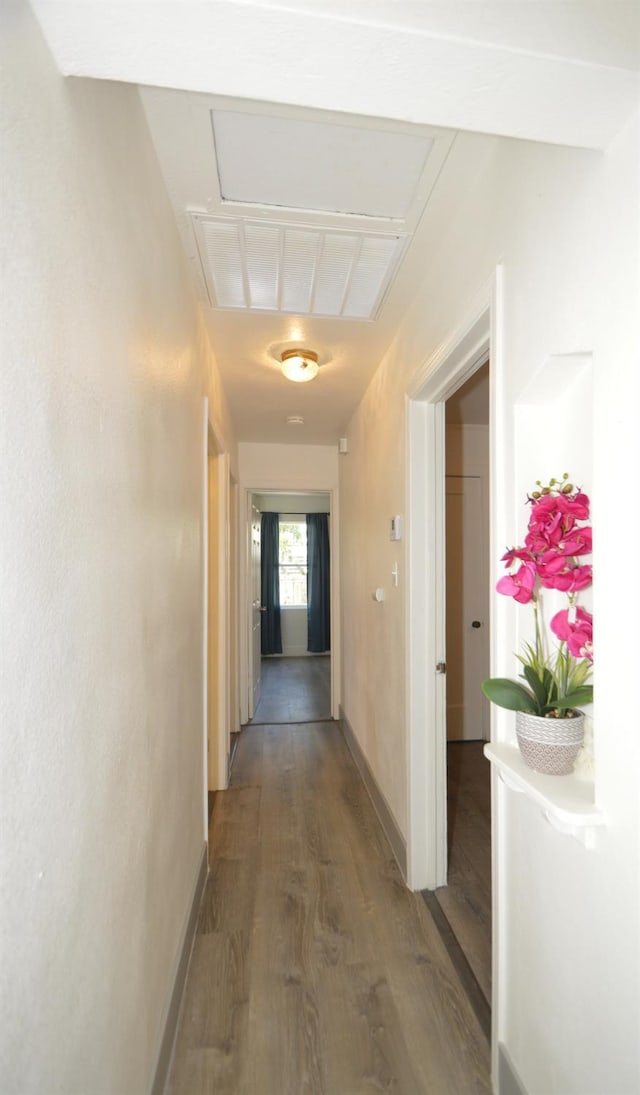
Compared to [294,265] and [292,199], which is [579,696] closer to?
[292,199]

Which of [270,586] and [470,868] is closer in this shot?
[470,868]

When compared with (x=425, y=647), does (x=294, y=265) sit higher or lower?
higher

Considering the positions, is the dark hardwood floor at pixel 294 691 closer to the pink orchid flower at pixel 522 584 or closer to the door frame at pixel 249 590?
the door frame at pixel 249 590

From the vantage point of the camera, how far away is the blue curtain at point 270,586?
6.69 metres

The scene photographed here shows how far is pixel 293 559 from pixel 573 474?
6.05 meters

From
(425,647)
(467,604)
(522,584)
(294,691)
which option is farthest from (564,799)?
Answer: (294,691)

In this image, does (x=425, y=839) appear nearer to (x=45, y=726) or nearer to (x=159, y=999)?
(x=159, y=999)

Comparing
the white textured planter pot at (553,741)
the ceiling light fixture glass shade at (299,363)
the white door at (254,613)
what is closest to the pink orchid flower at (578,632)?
the white textured planter pot at (553,741)

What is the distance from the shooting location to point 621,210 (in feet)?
2.49

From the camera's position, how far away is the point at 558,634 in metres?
0.90

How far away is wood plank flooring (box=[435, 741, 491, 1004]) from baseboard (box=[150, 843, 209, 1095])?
3.17 ft

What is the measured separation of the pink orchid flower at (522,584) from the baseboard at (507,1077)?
1179 millimetres

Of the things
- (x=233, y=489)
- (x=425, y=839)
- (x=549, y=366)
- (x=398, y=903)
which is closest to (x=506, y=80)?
(x=549, y=366)

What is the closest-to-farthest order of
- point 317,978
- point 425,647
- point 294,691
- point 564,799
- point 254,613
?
point 564,799 → point 317,978 → point 425,647 → point 254,613 → point 294,691
